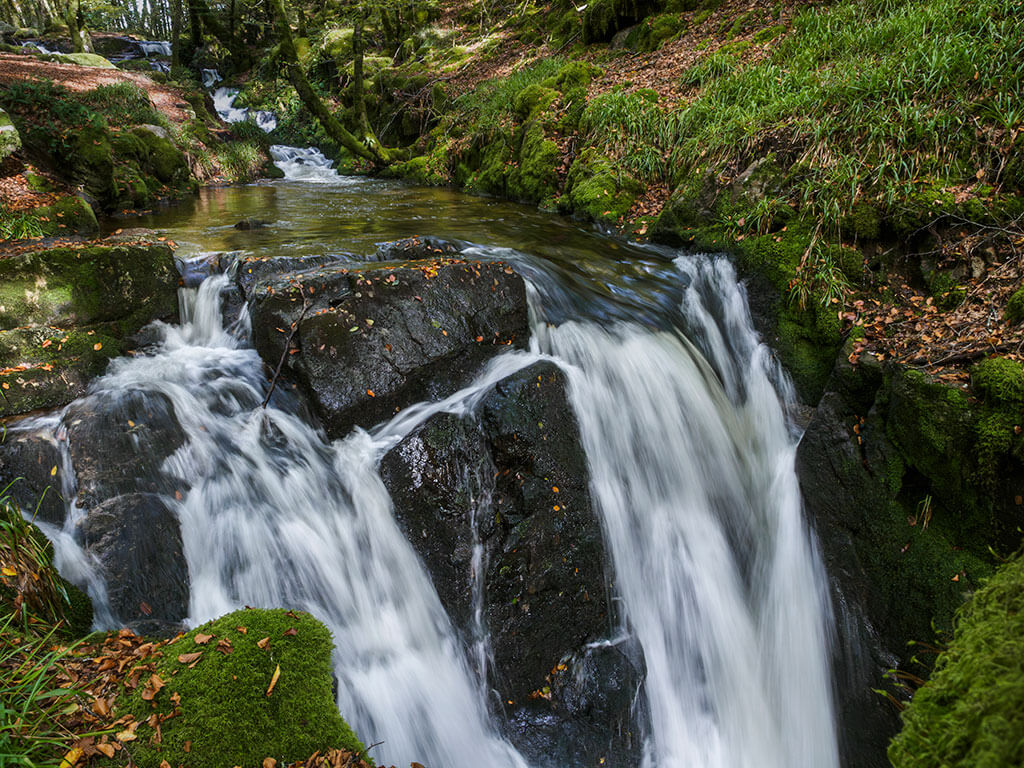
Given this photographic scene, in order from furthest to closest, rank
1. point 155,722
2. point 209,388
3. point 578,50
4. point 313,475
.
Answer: point 578,50 < point 209,388 < point 313,475 < point 155,722

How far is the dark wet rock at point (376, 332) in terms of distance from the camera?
4168 mm

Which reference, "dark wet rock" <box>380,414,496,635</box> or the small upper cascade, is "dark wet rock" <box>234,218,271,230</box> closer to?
"dark wet rock" <box>380,414,496,635</box>

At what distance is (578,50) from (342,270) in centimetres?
1325

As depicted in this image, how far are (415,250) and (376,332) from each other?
216 centimetres

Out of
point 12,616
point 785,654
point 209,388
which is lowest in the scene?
point 785,654

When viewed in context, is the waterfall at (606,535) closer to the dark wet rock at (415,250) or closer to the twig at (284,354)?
the twig at (284,354)

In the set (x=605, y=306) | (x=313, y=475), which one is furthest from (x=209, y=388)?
(x=605, y=306)

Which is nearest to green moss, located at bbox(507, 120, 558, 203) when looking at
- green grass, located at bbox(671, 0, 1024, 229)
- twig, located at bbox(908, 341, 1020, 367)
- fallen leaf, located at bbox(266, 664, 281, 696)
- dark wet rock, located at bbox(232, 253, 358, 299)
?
green grass, located at bbox(671, 0, 1024, 229)

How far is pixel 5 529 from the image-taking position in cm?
266

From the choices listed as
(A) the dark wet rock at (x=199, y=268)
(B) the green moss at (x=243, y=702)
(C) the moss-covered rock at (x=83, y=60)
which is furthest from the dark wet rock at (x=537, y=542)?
(C) the moss-covered rock at (x=83, y=60)

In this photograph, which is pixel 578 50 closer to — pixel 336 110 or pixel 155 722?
pixel 336 110

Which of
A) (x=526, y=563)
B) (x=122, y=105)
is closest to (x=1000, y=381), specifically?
(x=526, y=563)

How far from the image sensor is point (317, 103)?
497 inches

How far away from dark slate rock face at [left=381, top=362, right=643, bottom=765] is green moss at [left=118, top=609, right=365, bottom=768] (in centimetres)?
145
